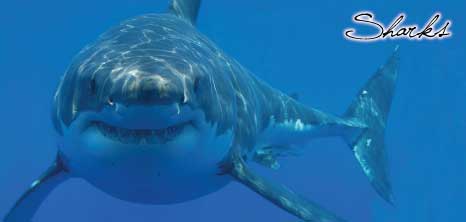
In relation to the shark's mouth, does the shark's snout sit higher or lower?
higher

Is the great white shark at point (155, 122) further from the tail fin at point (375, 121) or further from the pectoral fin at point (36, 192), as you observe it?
the tail fin at point (375, 121)

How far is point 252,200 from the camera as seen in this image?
632 inches

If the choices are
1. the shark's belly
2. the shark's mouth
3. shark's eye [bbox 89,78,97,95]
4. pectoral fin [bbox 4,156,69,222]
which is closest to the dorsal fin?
pectoral fin [bbox 4,156,69,222]

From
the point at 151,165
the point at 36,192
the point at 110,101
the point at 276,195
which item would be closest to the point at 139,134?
the point at 110,101

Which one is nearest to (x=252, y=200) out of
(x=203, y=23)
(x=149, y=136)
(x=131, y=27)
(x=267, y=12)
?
(x=131, y=27)

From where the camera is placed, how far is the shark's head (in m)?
3.24

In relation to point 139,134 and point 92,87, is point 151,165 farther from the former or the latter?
point 92,87

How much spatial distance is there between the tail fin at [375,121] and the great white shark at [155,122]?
298 cm

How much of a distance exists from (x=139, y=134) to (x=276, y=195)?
80.8 inches

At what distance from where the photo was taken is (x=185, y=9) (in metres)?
7.34

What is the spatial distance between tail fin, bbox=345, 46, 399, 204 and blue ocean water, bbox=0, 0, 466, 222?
19.8 ft

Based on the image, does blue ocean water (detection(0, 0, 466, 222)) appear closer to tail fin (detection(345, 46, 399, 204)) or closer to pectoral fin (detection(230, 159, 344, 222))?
tail fin (detection(345, 46, 399, 204))

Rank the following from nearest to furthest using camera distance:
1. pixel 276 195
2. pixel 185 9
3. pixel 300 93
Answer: pixel 276 195 < pixel 185 9 < pixel 300 93

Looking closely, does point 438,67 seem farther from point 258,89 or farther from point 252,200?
point 258,89
